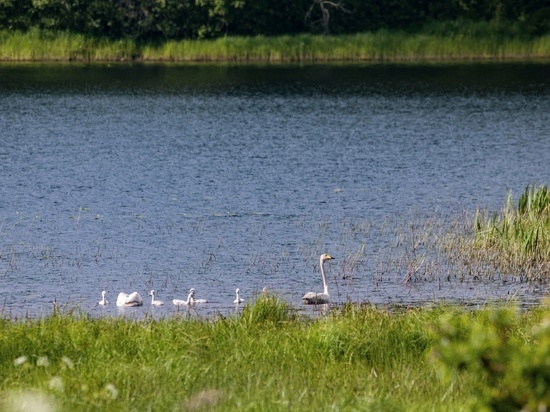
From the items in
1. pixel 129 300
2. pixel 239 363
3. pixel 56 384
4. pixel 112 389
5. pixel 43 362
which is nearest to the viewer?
pixel 112 389

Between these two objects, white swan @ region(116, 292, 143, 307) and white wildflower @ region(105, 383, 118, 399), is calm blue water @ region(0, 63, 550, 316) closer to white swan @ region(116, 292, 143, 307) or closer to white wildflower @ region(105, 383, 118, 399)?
white swan @ region(116, 292, 143, 307)

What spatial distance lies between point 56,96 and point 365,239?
38764 mm

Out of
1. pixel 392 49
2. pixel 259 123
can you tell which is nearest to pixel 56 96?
pixel 259 123

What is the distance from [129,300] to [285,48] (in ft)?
194

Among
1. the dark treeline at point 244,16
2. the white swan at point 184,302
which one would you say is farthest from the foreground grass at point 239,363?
the dark treeline at point 244,16

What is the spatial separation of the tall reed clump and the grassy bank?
55.0m

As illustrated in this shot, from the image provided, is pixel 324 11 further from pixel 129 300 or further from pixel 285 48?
pixel 129 300

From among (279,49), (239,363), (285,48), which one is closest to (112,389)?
(239,363)

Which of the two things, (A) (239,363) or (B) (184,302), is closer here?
(A) (239,363)

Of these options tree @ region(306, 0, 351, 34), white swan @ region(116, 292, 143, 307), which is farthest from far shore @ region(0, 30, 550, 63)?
white swan @ region(116, 292, 143, 307)

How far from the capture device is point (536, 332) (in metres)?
9.19

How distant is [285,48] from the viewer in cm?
7962

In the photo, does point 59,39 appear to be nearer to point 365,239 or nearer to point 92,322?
point 365,239

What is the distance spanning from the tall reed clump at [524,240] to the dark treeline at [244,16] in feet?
185
